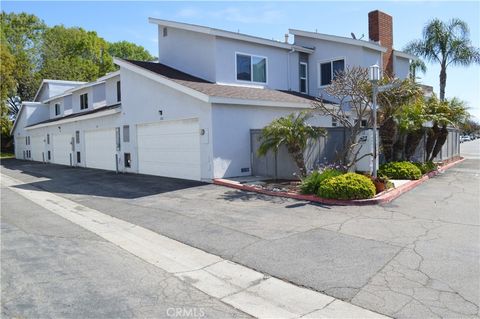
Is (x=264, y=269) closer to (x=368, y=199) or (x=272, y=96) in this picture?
(x=368, y=199)

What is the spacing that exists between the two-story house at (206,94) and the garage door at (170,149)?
0.04 metres

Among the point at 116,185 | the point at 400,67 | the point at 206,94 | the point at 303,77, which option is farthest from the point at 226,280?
the point at 400,67

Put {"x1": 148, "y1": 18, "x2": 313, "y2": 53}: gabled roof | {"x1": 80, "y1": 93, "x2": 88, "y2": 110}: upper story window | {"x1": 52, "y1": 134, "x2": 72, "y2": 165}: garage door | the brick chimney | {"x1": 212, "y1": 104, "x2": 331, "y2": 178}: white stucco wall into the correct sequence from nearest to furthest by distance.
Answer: {"x1": 212, "y1": 104, "x2": 331, "y2": 178}: white stucco wall
{"x1": 148, "y1": 18, "x2": 313, "y2": 53}: gabled roof
the brick chimney
{"x1": 52, "y1": 134, "x2": 72, "y2": 165}: garage door
{"x1": 80, "y1": 93, "x2": 88, "y2": 110}: upper story window

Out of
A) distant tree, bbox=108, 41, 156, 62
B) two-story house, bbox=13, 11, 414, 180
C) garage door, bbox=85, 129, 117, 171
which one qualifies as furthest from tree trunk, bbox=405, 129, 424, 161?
distant tree, bbox=108, 41, 156, 62

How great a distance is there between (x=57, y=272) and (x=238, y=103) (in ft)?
32.7

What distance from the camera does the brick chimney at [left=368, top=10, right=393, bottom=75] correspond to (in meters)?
22.2

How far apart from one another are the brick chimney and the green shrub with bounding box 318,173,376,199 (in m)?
13.5

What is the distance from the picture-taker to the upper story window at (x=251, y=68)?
1828 cm

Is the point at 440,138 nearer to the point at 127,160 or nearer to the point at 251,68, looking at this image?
the point at 251,68

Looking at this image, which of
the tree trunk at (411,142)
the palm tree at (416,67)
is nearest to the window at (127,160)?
the tree trunk at (411,142)

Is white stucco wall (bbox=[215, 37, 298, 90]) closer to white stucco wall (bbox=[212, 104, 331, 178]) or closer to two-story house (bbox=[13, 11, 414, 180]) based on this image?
two-story house (bbox=[13, 11, 414, 180])

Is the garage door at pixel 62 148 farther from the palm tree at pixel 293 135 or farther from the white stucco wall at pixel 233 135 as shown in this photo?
the palm tree at pixel 293 135

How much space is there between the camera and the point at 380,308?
14.6 feet

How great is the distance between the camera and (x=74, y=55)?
5456cm
